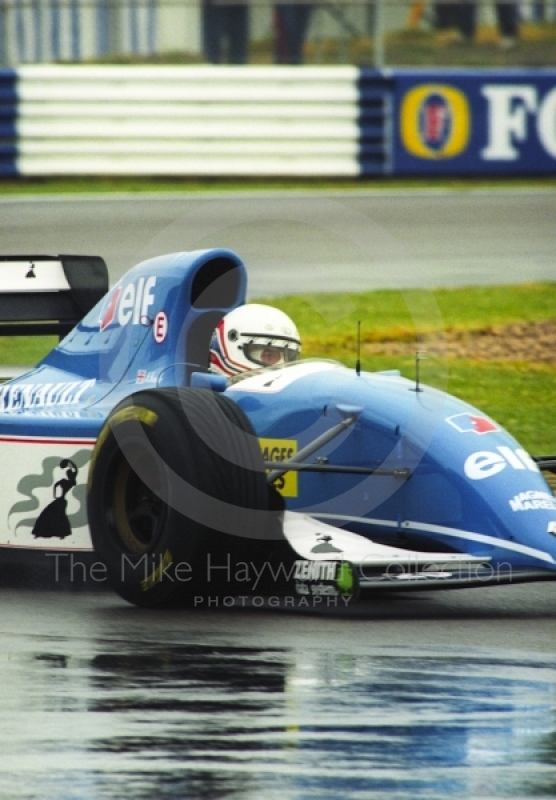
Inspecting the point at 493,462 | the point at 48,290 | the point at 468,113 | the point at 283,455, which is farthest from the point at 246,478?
the point at 468,113

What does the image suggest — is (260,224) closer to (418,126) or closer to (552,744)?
(418,126)

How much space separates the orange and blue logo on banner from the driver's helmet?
14002 mm

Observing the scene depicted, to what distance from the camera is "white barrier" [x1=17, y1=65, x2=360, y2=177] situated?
20.3 meters

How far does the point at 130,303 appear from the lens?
312 inches

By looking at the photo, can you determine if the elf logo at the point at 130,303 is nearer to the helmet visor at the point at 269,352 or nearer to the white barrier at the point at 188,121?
the helmet visor at the point at 269,352

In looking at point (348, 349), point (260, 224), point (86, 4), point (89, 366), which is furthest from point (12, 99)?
point (89, 366)

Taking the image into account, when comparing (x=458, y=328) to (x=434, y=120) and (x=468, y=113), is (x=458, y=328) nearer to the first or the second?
(x=434, y=120)

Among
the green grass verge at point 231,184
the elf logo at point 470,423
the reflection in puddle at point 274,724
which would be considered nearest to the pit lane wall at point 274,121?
the green grass verge at point 231,184

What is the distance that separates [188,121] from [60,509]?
13635mm

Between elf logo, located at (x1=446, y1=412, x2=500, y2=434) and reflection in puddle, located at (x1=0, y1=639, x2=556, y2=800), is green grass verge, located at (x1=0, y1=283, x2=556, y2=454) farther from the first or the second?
reflection in puddle, located at (x1=0, y1=639, x2=556, y2=800)

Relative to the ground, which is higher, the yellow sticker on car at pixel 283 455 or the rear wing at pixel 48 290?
the rear wing at pixel 48 290

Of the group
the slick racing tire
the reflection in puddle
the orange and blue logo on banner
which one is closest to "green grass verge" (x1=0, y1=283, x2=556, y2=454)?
the slick racing tire

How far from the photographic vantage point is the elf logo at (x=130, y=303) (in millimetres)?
7809

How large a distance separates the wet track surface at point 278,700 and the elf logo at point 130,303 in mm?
1370
